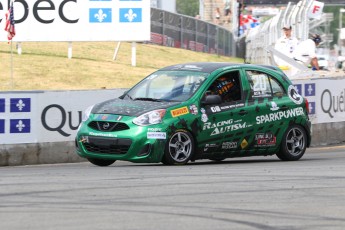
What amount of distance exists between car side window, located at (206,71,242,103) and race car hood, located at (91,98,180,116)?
86cm

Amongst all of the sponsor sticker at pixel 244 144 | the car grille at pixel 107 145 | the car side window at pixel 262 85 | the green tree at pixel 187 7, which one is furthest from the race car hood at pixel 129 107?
the green tree at pixel 187 7

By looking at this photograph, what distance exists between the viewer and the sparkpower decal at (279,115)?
51.5 ft

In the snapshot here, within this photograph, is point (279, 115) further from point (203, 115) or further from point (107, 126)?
point (107, 126)

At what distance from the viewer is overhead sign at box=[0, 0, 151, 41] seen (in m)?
29.5

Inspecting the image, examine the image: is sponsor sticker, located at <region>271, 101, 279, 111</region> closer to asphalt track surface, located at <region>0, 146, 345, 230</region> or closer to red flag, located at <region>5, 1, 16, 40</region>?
asphalt track surface, located at <region>0, 146, 345, 230</region>

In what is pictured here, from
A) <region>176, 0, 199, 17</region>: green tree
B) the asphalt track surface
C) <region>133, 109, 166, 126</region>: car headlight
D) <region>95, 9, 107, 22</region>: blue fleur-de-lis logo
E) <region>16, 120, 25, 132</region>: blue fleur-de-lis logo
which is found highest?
<region>176, 0, 199, 17</region>: green tree

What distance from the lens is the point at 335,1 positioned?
80.9m

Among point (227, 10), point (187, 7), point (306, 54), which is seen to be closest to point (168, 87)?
point (306, 54)

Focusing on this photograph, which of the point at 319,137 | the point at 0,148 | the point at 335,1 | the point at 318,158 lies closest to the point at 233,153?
the point at 318,158

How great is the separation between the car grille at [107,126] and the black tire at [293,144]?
2824 millimetres

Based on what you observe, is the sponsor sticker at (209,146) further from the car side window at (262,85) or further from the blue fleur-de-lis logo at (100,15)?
the blue fleur-de-lis logo at (100,15)

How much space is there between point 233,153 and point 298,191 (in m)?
4.36

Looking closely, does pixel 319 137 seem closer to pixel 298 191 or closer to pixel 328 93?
pixel 328 93

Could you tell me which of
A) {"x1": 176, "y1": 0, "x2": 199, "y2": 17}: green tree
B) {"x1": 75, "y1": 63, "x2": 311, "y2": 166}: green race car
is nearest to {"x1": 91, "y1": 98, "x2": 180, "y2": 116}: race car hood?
{"x1": 75, "y1": 63, "x2": 311, "y2": 166}: green race car
